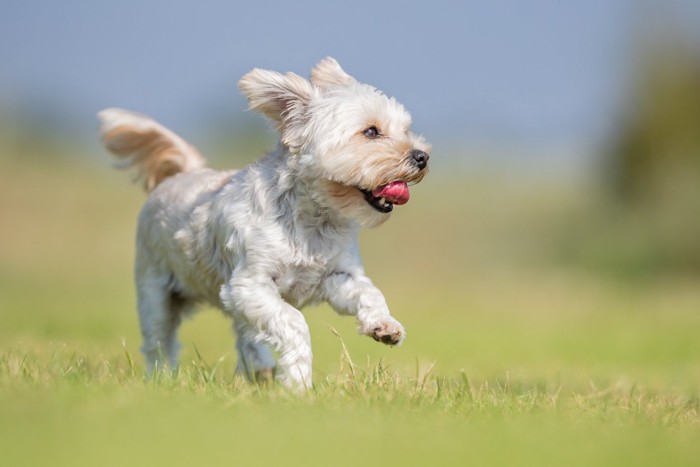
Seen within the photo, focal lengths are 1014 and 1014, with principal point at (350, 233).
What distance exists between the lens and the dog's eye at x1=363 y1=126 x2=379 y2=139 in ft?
20.2

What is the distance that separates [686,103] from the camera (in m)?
24.6

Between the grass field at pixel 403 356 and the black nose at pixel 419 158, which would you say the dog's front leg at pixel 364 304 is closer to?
the grass field at pixel 403 356

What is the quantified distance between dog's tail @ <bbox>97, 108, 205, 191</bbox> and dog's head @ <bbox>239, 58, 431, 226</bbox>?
2099 mm

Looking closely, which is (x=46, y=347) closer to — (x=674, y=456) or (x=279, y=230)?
(x=279, y=230)

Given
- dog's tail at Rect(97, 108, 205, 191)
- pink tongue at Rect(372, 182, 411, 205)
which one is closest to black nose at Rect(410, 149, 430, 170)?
pink tongue at Rect(372, 182, 411, 205)

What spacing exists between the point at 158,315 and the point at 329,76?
7.64ft

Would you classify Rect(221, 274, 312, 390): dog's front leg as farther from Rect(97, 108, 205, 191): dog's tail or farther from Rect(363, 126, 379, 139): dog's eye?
Rect(97, 108, 205, 191): dog's tail

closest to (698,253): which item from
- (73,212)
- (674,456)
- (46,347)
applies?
(73,212)

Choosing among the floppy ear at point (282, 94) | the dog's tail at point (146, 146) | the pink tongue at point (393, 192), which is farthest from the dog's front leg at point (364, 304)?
the dog's tail at point (146, 146)

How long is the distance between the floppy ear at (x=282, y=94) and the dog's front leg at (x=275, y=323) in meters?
0.98

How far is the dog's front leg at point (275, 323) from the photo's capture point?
18.2 ft

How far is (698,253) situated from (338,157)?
1894cm

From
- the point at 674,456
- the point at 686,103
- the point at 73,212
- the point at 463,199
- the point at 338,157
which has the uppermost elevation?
the point at 686,103

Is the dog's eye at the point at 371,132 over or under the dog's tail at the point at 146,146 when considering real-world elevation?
over
